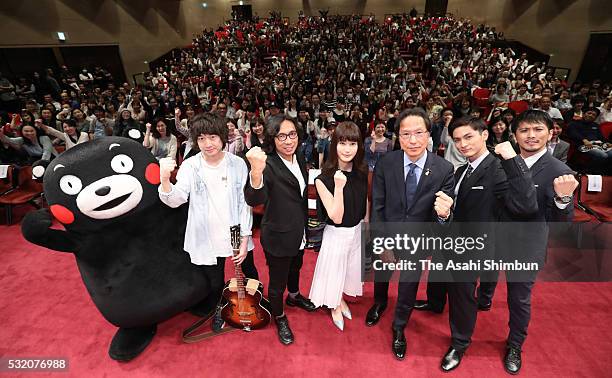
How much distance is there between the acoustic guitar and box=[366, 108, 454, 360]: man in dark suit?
0.96m

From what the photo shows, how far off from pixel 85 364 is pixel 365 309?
210cm

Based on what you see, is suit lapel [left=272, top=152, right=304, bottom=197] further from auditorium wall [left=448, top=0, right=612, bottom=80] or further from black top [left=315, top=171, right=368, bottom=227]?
auditorium wall [left=448, top=0, right=612, bottom=80]

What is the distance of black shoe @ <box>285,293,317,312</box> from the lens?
8.83 ft

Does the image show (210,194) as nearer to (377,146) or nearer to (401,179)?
(401,179)

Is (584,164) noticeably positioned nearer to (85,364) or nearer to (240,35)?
(85,364)

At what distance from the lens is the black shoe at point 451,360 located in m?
2.14

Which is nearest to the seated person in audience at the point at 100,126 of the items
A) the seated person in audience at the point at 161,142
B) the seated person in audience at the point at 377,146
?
the seated person in audience at the point at 161,142

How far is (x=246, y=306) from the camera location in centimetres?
237

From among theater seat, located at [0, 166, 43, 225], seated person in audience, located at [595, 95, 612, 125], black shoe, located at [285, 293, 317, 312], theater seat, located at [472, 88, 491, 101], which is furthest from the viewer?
theater seat, located at [472, 88, 491, 101]

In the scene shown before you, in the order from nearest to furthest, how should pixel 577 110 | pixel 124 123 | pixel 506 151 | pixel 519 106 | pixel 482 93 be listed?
Result: pixel 506 151, pixel 124 123, pixel 577 110, pixel 519 106, pixel 482 93

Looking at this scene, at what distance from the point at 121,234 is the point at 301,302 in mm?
1477

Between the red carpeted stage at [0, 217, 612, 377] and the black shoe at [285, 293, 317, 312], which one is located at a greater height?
the black shoe at [285, 293, 317, 312]

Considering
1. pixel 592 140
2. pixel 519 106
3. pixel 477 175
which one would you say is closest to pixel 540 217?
pixel 477 175

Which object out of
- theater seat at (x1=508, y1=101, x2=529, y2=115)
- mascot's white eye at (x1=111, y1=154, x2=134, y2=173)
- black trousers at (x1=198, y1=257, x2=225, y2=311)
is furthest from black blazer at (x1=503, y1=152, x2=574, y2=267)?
theater seat at (x1=508, y1=101, x2=529, y2=115)
